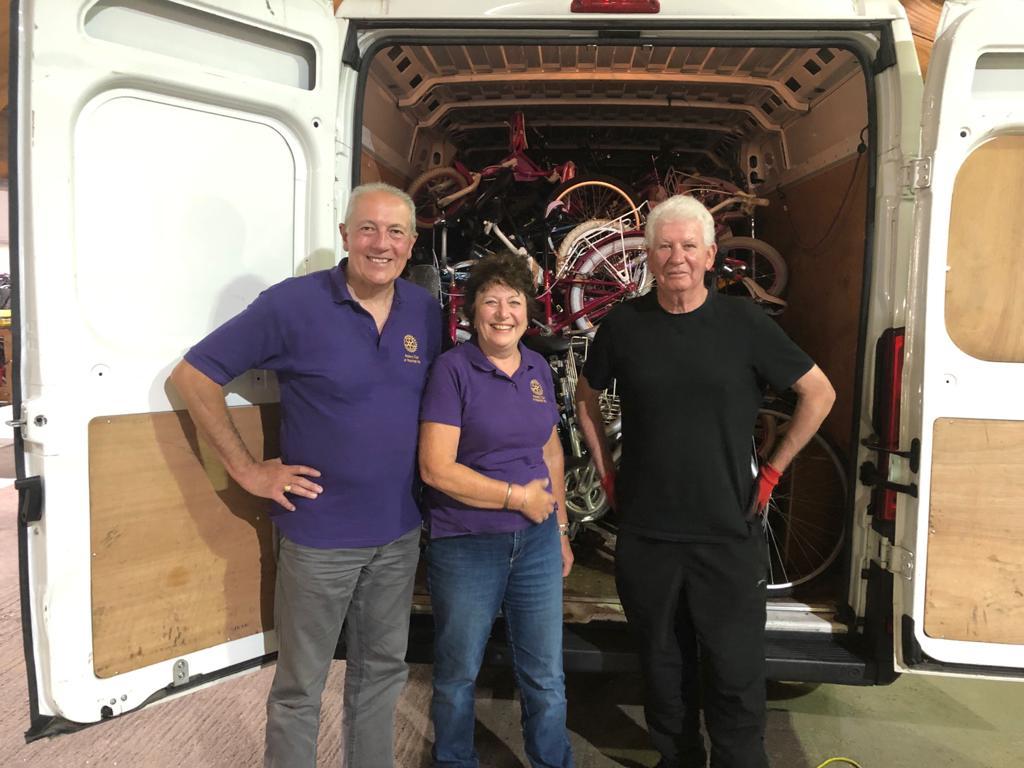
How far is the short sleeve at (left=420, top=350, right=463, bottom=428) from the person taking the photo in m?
1.76

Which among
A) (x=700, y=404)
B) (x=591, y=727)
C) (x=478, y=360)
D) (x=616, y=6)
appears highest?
(x=616, y=6)

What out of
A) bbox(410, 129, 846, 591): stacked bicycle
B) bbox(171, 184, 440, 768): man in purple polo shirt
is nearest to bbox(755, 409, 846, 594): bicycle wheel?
bbox(410, 129, 846, 591): stacked bicycle

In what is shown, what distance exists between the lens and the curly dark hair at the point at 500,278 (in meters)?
1.84

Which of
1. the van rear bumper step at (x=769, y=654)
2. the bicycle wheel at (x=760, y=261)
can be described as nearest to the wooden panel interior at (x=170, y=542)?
the van rear bumper step at (x=769, y=654)

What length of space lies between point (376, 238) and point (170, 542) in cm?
113

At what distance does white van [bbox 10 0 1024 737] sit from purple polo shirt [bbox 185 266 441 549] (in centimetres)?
20

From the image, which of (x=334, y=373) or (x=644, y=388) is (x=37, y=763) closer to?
(x=334, y=373)

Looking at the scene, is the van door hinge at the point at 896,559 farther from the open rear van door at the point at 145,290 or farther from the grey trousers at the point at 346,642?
the open rear van door at the point at 145,290

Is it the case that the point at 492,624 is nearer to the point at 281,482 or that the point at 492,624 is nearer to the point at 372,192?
the point at 281,482

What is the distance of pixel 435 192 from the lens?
12.6ft

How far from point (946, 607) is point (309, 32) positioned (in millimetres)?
2790

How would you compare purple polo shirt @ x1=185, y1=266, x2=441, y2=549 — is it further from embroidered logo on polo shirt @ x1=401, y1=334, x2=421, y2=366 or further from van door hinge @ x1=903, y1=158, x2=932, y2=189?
van door hinge @ x1=903, y1=158, x2=932, y2=189

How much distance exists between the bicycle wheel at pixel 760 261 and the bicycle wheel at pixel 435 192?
174cm

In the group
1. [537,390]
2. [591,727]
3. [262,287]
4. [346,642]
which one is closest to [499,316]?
[537,390]
